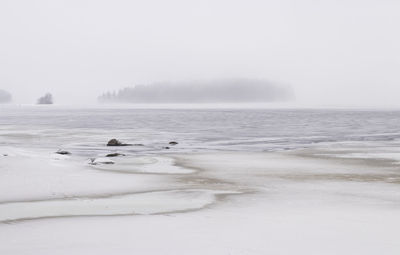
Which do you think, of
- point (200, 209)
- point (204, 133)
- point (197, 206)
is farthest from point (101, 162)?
point (204, 133)

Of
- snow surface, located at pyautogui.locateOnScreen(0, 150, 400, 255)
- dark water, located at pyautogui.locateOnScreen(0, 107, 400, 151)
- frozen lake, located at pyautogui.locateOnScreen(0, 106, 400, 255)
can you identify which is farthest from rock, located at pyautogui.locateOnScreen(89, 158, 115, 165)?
dark water, located at pyautogui.locateOnScreen(0, 107, 400, 151)

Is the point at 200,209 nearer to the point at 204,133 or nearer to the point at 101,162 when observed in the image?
the point at 101,162

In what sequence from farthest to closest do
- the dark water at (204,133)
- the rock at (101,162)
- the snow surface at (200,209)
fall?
the dark water at (204,133), the rock at (101,162), the snow surface at (200,209)

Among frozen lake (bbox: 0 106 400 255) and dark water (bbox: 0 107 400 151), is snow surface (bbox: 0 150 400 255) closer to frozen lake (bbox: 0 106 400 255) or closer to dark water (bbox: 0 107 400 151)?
frozen lake (bbox: 0 106 400 255)

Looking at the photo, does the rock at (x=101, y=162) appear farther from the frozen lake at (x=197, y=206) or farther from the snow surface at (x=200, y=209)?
the snow surface at (x=200, y=209)

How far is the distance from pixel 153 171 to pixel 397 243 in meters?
12.3

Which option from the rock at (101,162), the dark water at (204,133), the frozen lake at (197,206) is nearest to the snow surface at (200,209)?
the frozen lake at (197,206)

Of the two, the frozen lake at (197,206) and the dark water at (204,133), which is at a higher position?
the frozen lake at (197,206)

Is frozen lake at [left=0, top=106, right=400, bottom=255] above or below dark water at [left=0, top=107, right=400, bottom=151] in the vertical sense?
above

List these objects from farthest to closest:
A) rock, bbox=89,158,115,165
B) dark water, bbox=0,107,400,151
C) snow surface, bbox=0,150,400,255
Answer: dark water, bbox=0,107,400,151, rock, bbox=89,158,115,165, snow surface, bbox=0,150,400,255

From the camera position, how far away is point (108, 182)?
56.3 ft

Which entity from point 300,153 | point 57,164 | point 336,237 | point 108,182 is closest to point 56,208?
point 108,182

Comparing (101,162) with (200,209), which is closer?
(200,209)

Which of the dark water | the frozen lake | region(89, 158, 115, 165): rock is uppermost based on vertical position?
the frozen lake
